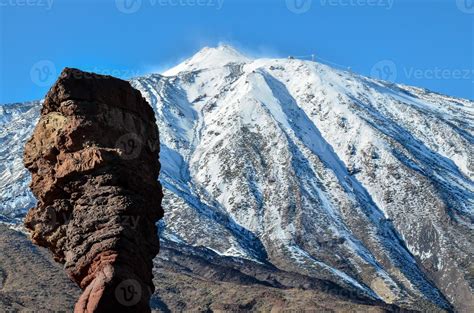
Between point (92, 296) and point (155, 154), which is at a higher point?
point (155, 154)

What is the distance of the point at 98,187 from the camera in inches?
755

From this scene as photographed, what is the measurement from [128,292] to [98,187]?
8.55ft

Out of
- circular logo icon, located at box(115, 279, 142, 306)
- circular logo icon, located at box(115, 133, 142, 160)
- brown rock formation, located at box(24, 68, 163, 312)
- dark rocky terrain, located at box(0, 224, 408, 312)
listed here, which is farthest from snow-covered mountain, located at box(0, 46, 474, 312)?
circular logo icon, located at box(115, 279, 142, 306)

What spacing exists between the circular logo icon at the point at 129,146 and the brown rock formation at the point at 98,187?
2cm

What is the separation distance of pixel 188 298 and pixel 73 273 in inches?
3773

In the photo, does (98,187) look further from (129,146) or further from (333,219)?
(333,219)

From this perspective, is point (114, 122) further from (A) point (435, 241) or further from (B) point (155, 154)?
(A) point (435, 241)

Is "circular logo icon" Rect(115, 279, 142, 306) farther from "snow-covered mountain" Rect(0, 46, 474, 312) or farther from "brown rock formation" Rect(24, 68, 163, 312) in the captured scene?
"snow-covered mountain" Rect(0, 46, 474, 312)

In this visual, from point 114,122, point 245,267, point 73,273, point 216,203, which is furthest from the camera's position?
point 216,203

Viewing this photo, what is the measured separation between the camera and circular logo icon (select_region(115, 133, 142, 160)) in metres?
19.8

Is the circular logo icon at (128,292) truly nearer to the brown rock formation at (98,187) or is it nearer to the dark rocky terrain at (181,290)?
the brown rock formation at (98,187)

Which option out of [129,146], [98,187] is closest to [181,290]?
[129,146]

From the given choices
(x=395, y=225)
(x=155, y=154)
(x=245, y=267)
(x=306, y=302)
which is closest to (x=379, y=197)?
(x=395, y=225)

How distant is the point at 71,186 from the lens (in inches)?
773
